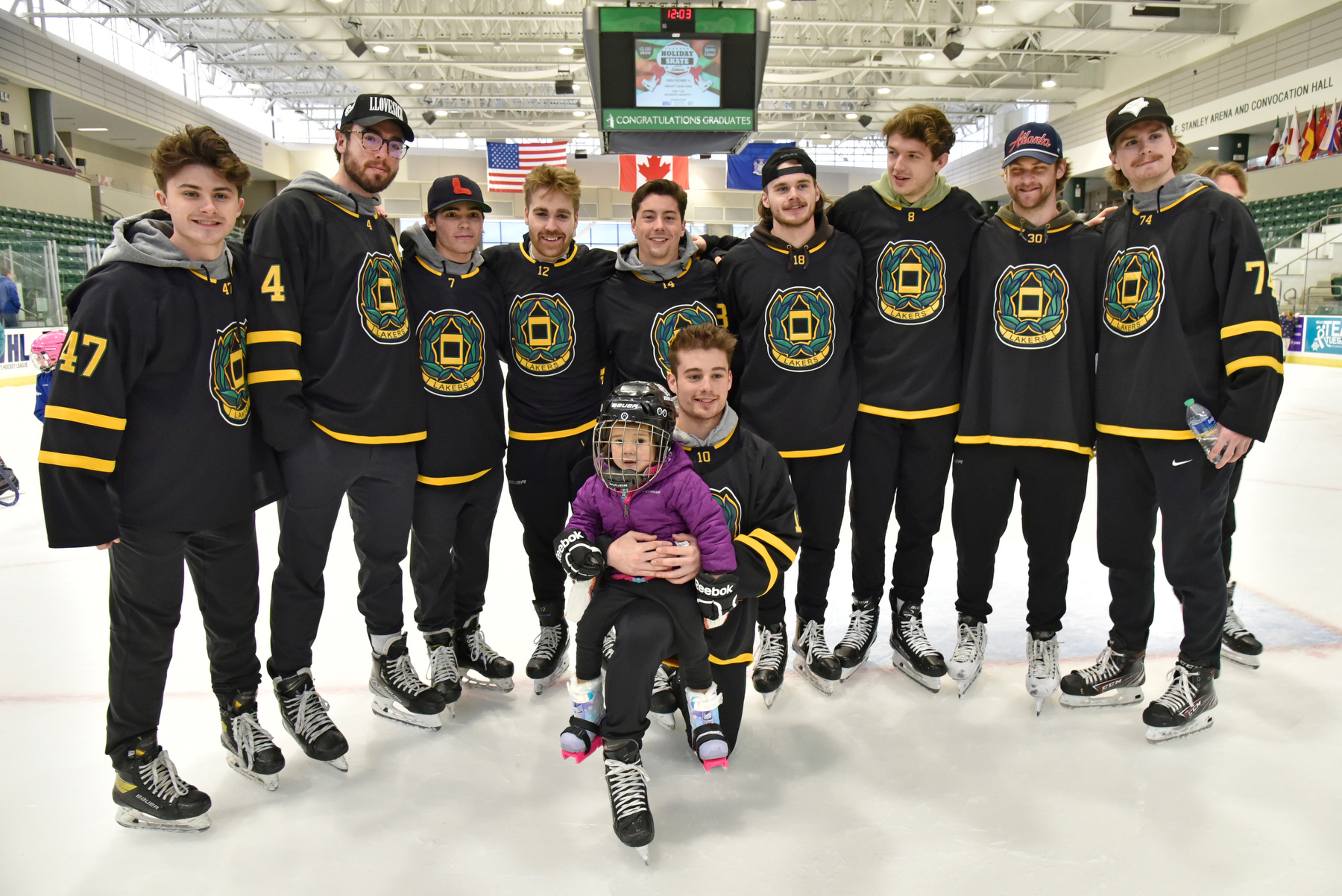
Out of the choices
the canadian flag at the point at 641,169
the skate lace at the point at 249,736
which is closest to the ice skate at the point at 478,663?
the skate lace at the point at 249,736

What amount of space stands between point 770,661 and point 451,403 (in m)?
1.20

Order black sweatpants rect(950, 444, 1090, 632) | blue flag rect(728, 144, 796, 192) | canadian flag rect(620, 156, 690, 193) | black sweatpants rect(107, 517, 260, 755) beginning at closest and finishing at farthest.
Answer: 1. black sweatpants rect(107, 517, 260, 755)
2. black sweatpants rect(950, 444, 1090, 632)
3. canadian flag rect(620, 156, 690, 193)
4. blue flag rect(728, 144, 796, 192)

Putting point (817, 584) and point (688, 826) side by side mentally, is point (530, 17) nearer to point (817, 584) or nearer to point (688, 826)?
point (817, 584)

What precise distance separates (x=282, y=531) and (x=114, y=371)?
0.65 metres

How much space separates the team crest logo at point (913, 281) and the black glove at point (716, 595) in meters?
1.06

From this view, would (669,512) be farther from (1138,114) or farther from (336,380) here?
(1138,114)

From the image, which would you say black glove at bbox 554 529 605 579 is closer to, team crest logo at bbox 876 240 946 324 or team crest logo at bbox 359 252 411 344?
team crest logo at bbox 359 252 411 344

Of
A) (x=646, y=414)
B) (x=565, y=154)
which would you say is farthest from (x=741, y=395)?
(x=565, y=154)

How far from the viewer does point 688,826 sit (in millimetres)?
1896

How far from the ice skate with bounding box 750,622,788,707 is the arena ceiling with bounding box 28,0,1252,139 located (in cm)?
1124

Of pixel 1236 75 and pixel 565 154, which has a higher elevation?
pixel 1236 75

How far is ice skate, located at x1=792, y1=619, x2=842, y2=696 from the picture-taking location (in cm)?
258

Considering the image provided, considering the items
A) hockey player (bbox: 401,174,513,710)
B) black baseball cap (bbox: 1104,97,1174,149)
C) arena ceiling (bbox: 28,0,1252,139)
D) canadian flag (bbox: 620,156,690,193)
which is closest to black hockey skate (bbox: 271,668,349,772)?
hockey player (bbox: 401,174,513,710)

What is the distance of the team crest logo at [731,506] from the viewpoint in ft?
7.18
